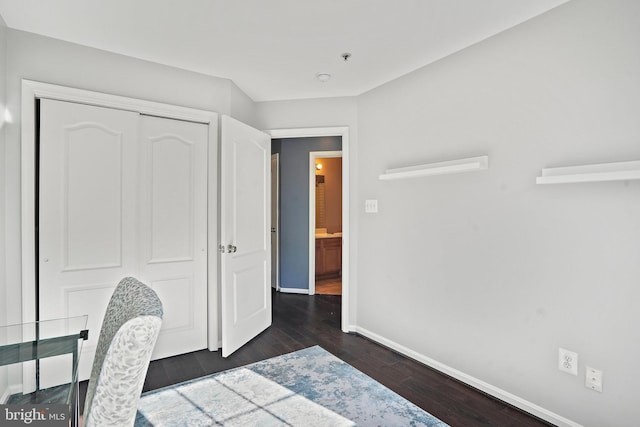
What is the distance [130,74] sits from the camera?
105 inches

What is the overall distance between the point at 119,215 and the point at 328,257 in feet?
12.5

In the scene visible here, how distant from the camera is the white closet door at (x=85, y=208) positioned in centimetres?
235

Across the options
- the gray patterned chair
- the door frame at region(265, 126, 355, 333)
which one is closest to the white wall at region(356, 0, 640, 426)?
the door frame at region(265, 126, 355, 333)

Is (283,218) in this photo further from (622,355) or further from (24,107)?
(622,355)

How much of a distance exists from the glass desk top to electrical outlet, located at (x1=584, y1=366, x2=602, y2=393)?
2415mm

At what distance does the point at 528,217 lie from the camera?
2137 mm

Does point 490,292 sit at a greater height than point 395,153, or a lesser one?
lesser

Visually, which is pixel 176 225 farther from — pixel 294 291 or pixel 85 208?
pixel 294 291

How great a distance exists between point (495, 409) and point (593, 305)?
881mm

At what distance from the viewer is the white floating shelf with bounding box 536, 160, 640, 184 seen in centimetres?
163

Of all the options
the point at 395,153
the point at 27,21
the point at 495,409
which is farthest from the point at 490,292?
the point at 27,21

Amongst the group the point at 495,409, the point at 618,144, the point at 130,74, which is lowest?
the point at 495,409

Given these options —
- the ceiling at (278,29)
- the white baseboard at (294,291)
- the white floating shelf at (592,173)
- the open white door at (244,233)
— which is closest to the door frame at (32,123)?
the ceiling at (278,29)

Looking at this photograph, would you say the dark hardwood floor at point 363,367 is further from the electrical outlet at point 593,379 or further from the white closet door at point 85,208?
the white closet door at point 85,208
